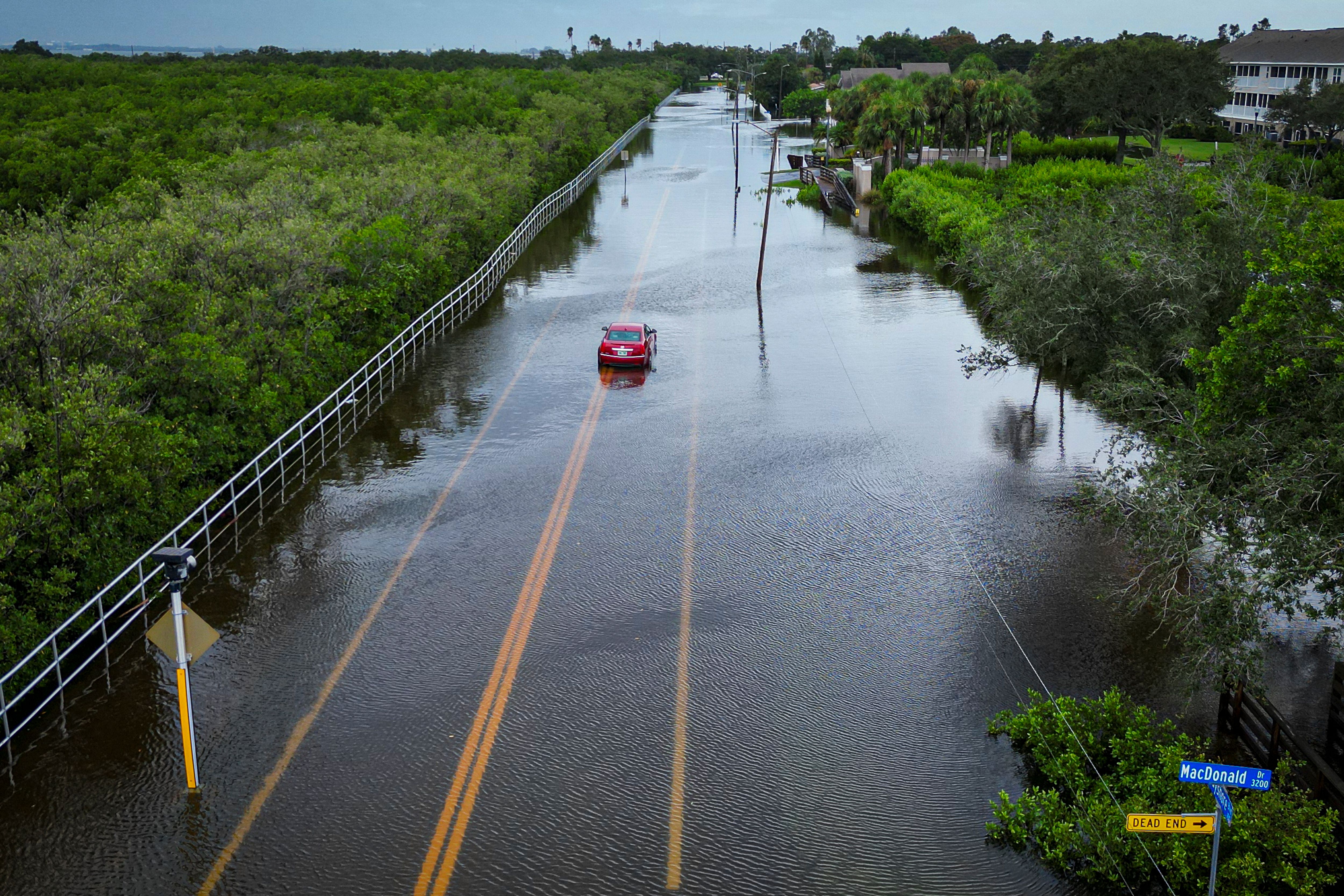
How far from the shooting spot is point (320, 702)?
1338cm

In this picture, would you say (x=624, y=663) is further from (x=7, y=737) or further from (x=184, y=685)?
(x=7, y=737)

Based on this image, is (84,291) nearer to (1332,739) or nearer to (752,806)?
(752,806)

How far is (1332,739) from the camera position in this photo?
11.8 metres

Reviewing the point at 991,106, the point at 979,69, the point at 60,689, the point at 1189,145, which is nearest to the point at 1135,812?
the point at 60,689

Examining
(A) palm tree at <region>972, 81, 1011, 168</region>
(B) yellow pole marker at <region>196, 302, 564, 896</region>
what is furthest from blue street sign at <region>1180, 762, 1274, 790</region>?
(A) palm tree at <region>972, 81, 1011, 168</region>

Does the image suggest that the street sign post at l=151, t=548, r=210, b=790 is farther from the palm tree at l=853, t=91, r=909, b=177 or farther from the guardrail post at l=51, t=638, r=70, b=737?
the palm tree at l=853, t=91, r=909, b=177

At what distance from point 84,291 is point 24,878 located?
32.3ft

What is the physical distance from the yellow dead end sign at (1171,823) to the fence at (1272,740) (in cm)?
341

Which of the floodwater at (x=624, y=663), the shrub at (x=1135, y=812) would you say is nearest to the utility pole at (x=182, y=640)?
the floodwater at (x=624, y=663)

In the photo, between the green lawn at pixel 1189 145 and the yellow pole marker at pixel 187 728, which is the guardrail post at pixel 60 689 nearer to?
the yellow pole marker at pixel 187 728

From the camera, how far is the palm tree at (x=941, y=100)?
70250 millimetres

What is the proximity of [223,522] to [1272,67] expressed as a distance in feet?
336

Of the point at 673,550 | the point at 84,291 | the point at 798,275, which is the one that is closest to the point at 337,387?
the point at 84,291

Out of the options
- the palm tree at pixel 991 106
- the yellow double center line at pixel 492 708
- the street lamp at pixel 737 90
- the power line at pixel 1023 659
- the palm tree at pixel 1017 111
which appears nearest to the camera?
the power line at pixel 1023 659
